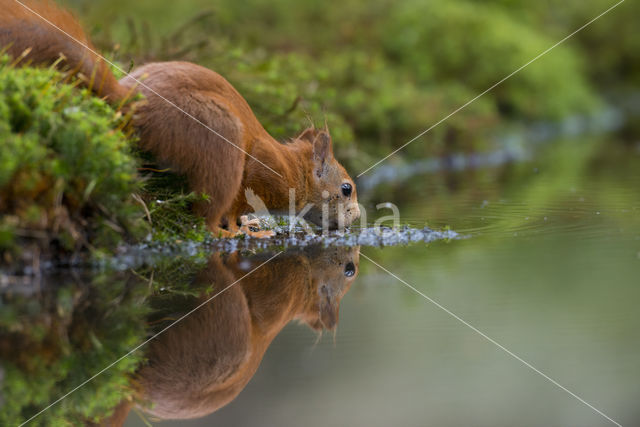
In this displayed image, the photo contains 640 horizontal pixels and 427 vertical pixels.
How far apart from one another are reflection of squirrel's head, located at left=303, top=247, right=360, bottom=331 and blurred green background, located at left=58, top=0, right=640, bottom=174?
251cm

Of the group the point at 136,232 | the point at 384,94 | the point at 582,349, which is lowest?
the point at 136,232

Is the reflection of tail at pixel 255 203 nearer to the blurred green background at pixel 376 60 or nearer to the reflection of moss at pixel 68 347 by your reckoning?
the reflection of moss at pixel 68 347

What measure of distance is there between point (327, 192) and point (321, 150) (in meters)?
0.29

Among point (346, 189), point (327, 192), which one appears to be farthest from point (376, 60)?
point (327, 192)

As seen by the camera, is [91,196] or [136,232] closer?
[91,196]

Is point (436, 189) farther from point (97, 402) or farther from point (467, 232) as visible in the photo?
point (97, 402)

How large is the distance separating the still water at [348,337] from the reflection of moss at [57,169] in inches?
10.2

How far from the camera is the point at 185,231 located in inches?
193

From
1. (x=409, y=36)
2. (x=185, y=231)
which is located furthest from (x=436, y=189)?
(x=409, y=36)

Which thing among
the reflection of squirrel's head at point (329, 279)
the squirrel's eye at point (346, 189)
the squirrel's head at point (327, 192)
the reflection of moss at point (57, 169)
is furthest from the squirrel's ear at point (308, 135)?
the reflection of moss at point (57, 169)

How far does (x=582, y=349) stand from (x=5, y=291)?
92.5 inches

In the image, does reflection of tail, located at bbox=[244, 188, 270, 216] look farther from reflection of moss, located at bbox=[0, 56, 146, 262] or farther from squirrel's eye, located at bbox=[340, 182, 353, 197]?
reflection of moss, located at bbox=[0, 56, 146, 262]

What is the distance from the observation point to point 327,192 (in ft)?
19.0

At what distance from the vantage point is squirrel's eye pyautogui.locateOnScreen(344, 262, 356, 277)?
4376 millimetres
